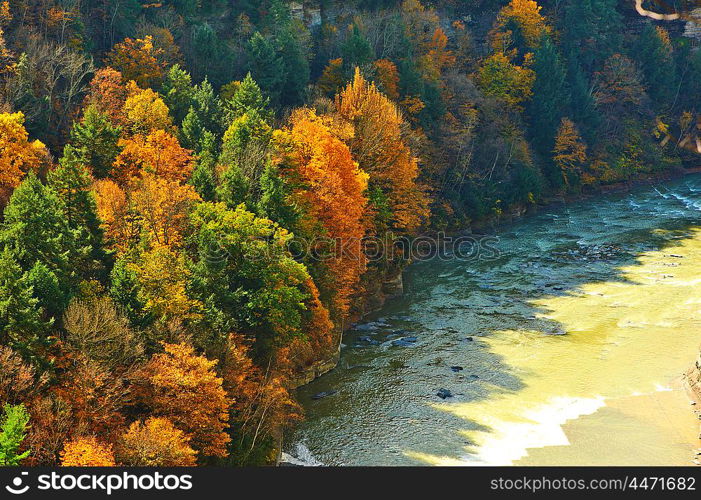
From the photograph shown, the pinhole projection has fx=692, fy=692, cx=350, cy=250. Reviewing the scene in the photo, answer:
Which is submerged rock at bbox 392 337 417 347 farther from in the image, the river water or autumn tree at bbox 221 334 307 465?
autumn tree at bbox 221 334 307 465

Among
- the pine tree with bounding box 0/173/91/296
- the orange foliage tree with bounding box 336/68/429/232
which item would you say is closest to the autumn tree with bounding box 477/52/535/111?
the orange foliage tree with bounding box 336/68/429/232

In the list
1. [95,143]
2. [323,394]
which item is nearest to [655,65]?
[323,394]

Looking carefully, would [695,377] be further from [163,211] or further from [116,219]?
[116,219]

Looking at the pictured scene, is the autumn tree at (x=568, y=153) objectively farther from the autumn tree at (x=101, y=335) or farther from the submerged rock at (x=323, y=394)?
the autumn tree at (x=101, y=335)

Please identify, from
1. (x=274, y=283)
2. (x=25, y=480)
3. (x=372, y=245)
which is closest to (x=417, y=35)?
(x=372, y=245)

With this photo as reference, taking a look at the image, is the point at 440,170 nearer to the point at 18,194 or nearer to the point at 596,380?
the point at 596,380

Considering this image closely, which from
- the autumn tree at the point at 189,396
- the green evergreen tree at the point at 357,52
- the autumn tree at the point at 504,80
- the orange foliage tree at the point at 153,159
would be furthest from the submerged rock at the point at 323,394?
the autumn tree at the point at 504,80
